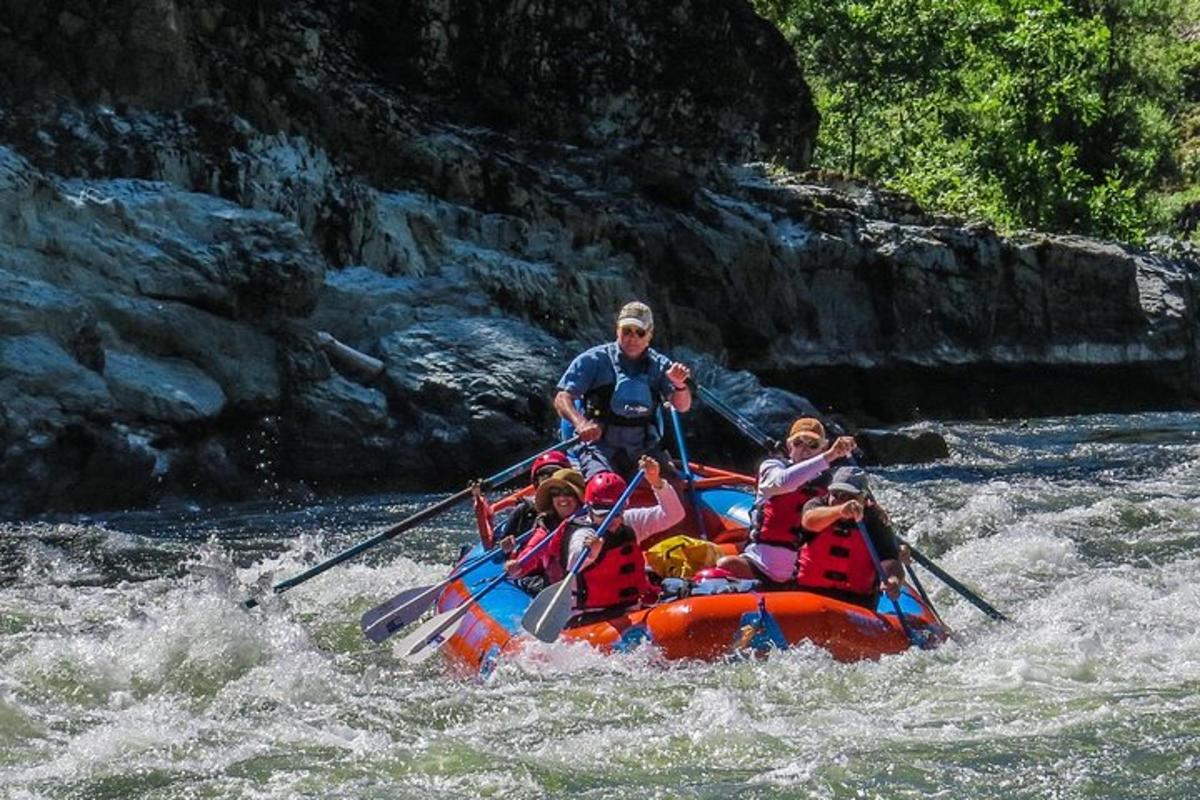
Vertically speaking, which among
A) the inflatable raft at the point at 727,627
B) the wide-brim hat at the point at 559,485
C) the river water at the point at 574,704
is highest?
the wide-brim hat at the point at 559,485

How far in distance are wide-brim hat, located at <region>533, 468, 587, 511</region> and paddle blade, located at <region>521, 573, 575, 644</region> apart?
0.77 meters

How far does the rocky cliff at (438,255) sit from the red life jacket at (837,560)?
7.01 m

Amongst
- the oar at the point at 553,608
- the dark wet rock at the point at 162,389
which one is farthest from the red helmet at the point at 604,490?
the dark wet rock at the point at 162,389

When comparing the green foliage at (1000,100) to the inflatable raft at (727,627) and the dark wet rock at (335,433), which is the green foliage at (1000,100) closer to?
the dark wet rock at (335,433)

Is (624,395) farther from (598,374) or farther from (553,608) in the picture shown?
(553,608)

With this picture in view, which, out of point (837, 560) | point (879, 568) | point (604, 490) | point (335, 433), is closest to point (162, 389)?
point (335, 433)

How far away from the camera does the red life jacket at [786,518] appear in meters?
7.43

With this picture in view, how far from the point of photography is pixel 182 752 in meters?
5.66

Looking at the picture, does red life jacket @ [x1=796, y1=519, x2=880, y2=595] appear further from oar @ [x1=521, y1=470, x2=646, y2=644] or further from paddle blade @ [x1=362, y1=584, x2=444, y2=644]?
paddle blade @ [x1=362, y1=584, x2=444, y2=644]

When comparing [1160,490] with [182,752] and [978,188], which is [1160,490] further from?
[978,188]

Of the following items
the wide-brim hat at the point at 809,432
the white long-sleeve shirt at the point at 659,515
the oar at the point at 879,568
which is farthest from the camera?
the white long-sleeve shirt at the point at 659,515

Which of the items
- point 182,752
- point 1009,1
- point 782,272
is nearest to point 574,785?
point 182,752

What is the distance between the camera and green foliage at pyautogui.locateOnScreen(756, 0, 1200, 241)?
84.1 feet

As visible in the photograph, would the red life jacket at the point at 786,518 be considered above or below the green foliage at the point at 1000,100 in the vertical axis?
below
